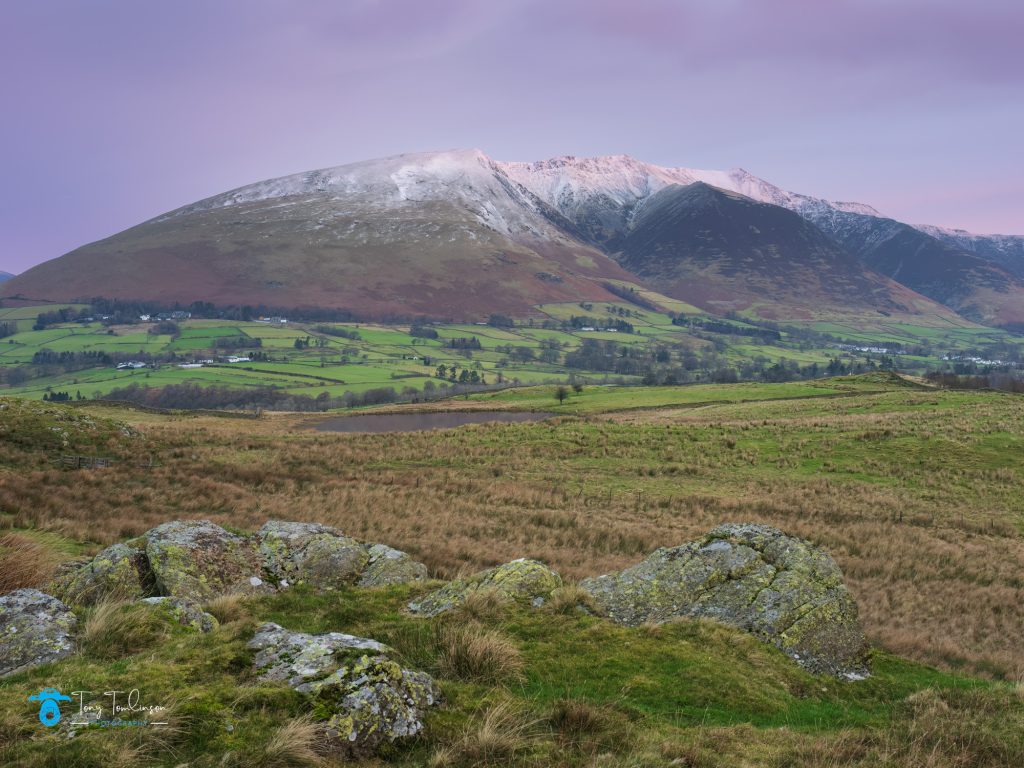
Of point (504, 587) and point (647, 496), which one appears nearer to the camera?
point (504, 587)

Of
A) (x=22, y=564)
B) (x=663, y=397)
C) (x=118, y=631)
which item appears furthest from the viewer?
(x=663, y=397)

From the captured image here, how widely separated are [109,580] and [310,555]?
411 cm

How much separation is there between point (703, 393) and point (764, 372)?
8332 centimetres

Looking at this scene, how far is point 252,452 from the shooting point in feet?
128

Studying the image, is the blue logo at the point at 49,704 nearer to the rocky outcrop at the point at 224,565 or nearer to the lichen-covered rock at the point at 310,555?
the rocky outcrop at the point at 224,565

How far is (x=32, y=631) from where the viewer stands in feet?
23.3

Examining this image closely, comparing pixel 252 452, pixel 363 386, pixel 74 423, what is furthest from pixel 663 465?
pixel 363 386

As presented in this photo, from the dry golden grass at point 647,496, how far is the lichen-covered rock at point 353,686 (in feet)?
37.4

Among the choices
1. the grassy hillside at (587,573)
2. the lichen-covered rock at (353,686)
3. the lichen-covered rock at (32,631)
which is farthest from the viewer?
the lichen-covered rock at (32,631)

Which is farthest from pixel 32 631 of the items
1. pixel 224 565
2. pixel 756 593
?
pixel 756 593

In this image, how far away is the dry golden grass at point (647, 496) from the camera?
18312 mm

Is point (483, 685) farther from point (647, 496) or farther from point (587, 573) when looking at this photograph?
point (647, 496)

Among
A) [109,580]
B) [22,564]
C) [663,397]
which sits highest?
[22,564]

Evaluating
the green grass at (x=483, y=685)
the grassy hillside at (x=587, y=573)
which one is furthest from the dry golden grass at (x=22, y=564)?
the green grass at (x=483, y=685)
